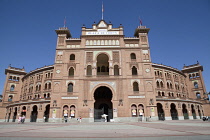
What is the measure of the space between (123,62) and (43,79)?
2531cm

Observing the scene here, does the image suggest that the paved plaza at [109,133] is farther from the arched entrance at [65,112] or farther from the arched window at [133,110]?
the arched window at [133,110]

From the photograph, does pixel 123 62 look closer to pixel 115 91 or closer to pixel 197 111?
pixel 115 91

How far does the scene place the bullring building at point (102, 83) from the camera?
30781 mm

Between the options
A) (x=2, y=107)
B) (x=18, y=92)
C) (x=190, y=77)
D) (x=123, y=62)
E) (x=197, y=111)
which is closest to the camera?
(x=123, y=62)

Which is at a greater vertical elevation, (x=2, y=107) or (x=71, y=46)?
(x=71, y=46)

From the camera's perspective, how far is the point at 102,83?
32312 millimetres

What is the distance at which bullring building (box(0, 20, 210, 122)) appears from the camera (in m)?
30.8

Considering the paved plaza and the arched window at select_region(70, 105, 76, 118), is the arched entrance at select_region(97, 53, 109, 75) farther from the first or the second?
the paved plaza

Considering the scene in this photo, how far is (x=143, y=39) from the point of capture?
36.3 meters

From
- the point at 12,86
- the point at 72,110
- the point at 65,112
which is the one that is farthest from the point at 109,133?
the point at 12,86

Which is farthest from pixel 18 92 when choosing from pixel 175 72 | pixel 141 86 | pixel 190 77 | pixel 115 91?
pixel 190 77

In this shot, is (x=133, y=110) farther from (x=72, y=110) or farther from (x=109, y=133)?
(x=109, y=133)

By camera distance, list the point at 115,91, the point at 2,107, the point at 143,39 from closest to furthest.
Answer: the point at 115,91, the point at 143,39, the point at 2,107

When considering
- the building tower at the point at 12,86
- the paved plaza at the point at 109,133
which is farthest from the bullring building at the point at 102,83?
the paved plaza at the point at 109,133
